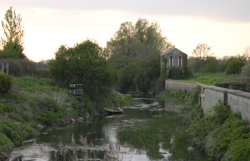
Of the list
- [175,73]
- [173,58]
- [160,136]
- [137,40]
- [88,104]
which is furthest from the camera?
[137,40]

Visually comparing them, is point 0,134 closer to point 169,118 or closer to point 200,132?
point 200,132

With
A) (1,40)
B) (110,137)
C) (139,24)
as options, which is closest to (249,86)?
(110,137)

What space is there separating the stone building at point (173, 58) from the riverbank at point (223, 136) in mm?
48573

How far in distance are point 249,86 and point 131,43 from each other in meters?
54.6

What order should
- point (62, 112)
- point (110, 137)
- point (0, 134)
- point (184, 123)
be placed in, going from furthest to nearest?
1. point (62, 112)
2. point (184, 123)
3. point (110, 137)
4. point (0, 134)

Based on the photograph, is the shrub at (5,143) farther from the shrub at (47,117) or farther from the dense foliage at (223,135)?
the dense foliage at (223,135)

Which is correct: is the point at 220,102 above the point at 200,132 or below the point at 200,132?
above

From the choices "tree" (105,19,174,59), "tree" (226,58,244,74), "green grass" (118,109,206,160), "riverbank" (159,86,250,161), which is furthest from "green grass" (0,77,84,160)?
"tree" (105,19,174,59)

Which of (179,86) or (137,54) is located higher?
(137,54)

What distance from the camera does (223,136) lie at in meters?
12.8

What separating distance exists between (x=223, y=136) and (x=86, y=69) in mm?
21597

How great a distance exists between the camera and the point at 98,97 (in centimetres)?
3300

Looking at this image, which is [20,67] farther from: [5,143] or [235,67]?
[235,67]

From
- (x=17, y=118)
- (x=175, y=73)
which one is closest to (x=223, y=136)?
(x=17, y=118)
